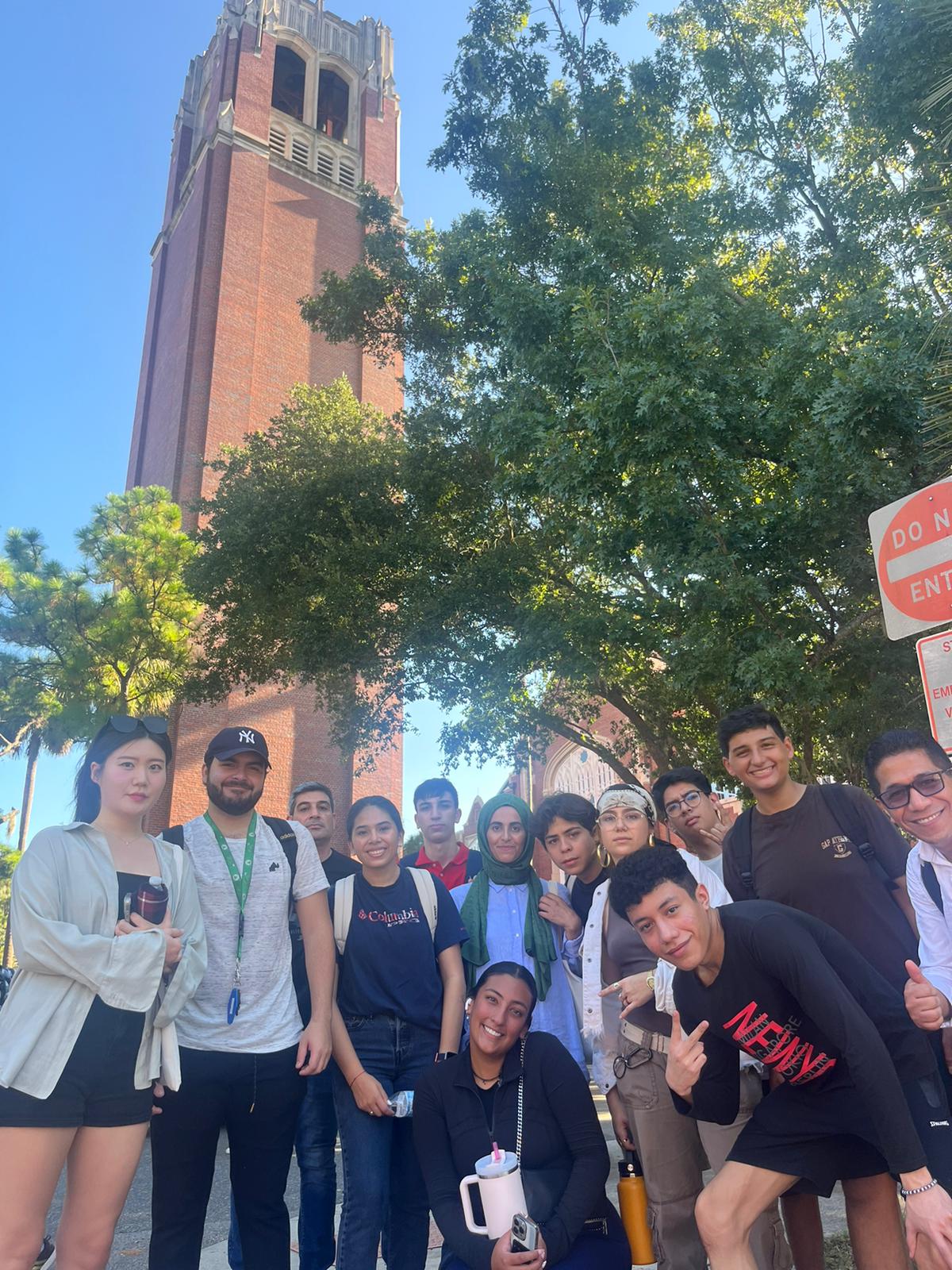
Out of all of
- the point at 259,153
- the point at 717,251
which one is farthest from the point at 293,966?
the point at 259,153

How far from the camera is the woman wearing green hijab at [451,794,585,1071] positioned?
13.5 feet

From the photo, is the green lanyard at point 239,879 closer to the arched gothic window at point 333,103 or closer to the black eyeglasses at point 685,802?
the black eyeglasses at point 685,802

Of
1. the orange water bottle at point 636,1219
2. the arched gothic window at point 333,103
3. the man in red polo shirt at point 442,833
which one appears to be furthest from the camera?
the arched gothic window at point 333,103

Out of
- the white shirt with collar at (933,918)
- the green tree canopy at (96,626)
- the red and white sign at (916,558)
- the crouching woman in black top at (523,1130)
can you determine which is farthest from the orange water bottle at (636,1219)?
the green tree canopy at (96,626)

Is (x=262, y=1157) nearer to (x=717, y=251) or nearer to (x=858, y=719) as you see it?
(x=858, y=719)

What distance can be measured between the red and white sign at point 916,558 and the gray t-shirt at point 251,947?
9.54 ft

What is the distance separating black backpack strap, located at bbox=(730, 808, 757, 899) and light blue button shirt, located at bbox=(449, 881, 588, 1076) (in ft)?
2.88

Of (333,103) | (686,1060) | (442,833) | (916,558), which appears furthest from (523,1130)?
(333,103)

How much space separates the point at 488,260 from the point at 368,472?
3217 mm

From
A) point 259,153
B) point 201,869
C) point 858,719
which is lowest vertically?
point 201,869

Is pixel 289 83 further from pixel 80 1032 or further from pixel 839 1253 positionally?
pixel 839 1253

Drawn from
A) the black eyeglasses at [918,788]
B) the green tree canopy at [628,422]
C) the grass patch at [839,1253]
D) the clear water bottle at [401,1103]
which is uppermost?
the green tree canopy at [628,422]

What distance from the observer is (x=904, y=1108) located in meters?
2.46

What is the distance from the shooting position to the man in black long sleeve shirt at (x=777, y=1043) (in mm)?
2609
